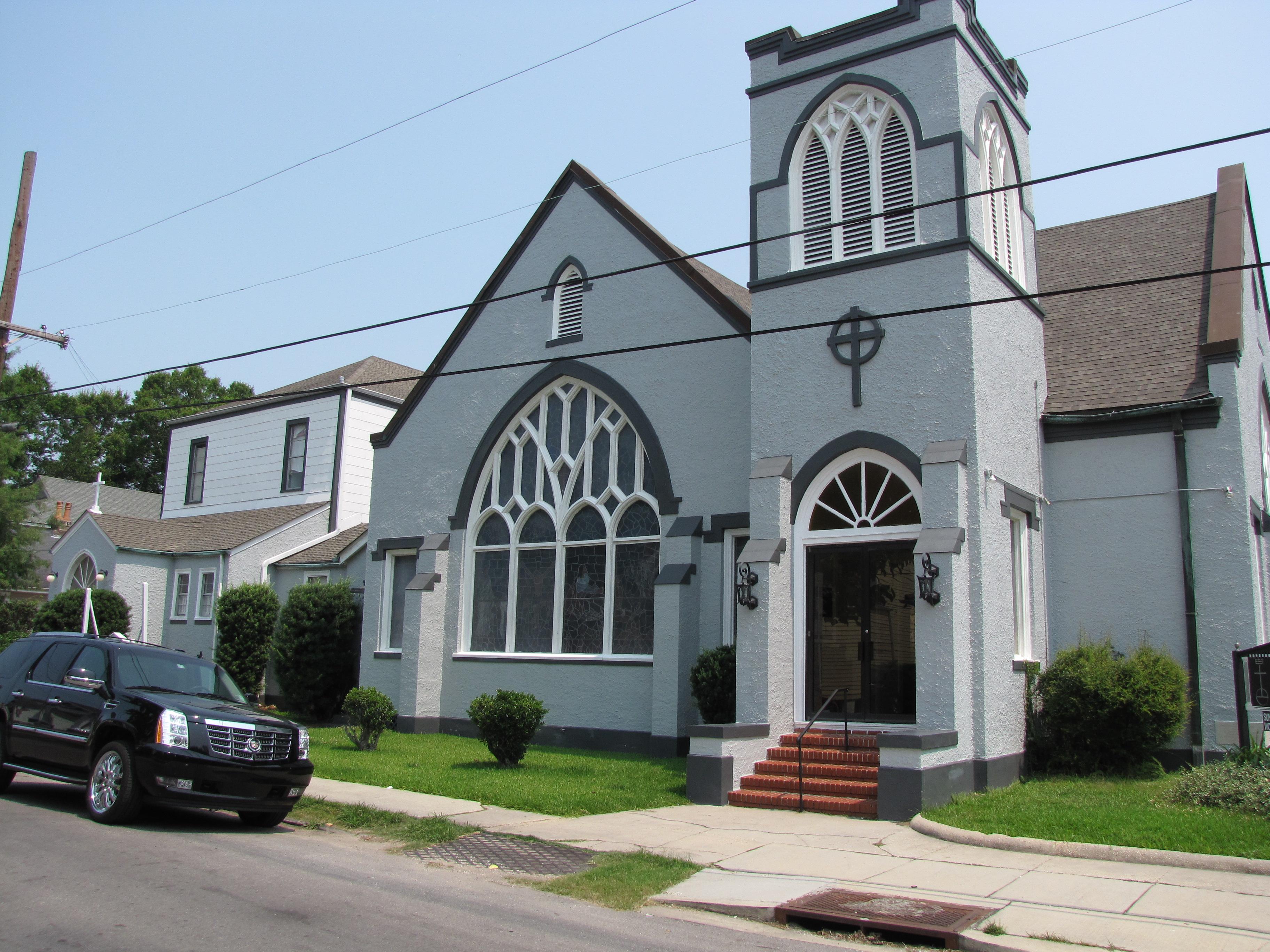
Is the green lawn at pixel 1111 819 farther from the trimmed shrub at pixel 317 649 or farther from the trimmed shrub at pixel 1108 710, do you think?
the trimmed shrub at pixel 317 649

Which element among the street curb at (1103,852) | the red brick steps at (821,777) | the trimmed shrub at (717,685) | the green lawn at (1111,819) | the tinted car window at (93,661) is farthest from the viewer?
the trimmed shrub at (717,685)

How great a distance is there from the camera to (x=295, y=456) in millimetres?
28031

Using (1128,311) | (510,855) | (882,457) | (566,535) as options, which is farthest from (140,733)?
(1128,311)

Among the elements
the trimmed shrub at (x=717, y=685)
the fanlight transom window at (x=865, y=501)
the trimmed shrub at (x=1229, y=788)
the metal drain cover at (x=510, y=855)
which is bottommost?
the metal drain cover at (x=510, y=855)

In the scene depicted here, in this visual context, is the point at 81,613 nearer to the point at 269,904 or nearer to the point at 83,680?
the point at 83,680

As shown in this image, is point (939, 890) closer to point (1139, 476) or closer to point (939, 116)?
point (1139, 476)

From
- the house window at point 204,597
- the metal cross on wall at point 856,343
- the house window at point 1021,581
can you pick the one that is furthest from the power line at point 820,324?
the house window at point 204,597

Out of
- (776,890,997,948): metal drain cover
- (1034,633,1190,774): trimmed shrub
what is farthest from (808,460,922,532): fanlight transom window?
(776,890,997,948): metal drain cover

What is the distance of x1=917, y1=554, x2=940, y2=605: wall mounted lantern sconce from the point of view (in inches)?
468

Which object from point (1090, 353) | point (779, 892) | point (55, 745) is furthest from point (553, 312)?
point (779, 892)

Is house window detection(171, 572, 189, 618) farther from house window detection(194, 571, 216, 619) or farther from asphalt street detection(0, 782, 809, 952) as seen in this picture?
asphalt street detection(0, 782, 809, 952)

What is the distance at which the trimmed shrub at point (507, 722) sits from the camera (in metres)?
13.8

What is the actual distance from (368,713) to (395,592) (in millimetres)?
→ 5178

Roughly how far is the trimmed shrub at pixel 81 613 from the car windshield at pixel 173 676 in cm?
1544
